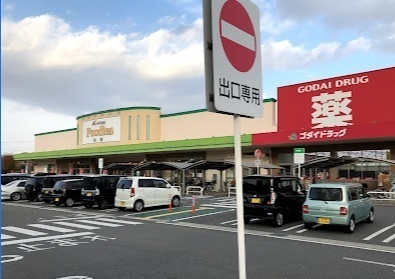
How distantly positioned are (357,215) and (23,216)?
13.8 metres

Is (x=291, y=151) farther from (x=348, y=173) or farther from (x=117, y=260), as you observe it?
(x=117, y=260)

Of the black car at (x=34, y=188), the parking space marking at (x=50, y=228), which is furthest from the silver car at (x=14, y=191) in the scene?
the parking space marking at (x=50, y=228)

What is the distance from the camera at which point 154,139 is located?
45938 mm

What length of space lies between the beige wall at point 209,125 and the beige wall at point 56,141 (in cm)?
2052

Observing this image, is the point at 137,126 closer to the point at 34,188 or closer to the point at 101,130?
the point at 101,130

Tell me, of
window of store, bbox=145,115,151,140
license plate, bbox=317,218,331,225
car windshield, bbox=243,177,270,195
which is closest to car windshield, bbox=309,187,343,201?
license plate, bbox=317,218,331,225

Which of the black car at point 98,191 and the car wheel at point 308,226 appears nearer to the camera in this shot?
the car wheel at point 308,226

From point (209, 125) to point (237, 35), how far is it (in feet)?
120

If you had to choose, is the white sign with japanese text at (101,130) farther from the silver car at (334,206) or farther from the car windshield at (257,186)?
the silver car at (334,206)

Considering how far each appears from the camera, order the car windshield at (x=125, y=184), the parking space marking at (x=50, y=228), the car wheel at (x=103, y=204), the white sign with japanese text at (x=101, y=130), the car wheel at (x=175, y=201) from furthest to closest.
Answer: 1. the white sign with japanese text at (x=101, y=130)
2. the car wheel at (x=175, y=201)
3. the car wheel at (x=103, y=204)
4. the car windshield at (x=125, y=184)
5. the parking space marking at (x=50, y=228)

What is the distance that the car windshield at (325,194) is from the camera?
12812 millimetres

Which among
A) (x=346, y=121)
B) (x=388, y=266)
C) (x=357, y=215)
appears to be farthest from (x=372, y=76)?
(x=388, y=266)

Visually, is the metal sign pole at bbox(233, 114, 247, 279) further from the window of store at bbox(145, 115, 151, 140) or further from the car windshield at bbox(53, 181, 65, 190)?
the window of store at bbox(145, 115, 151, 140)

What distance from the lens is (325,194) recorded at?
13.1m
